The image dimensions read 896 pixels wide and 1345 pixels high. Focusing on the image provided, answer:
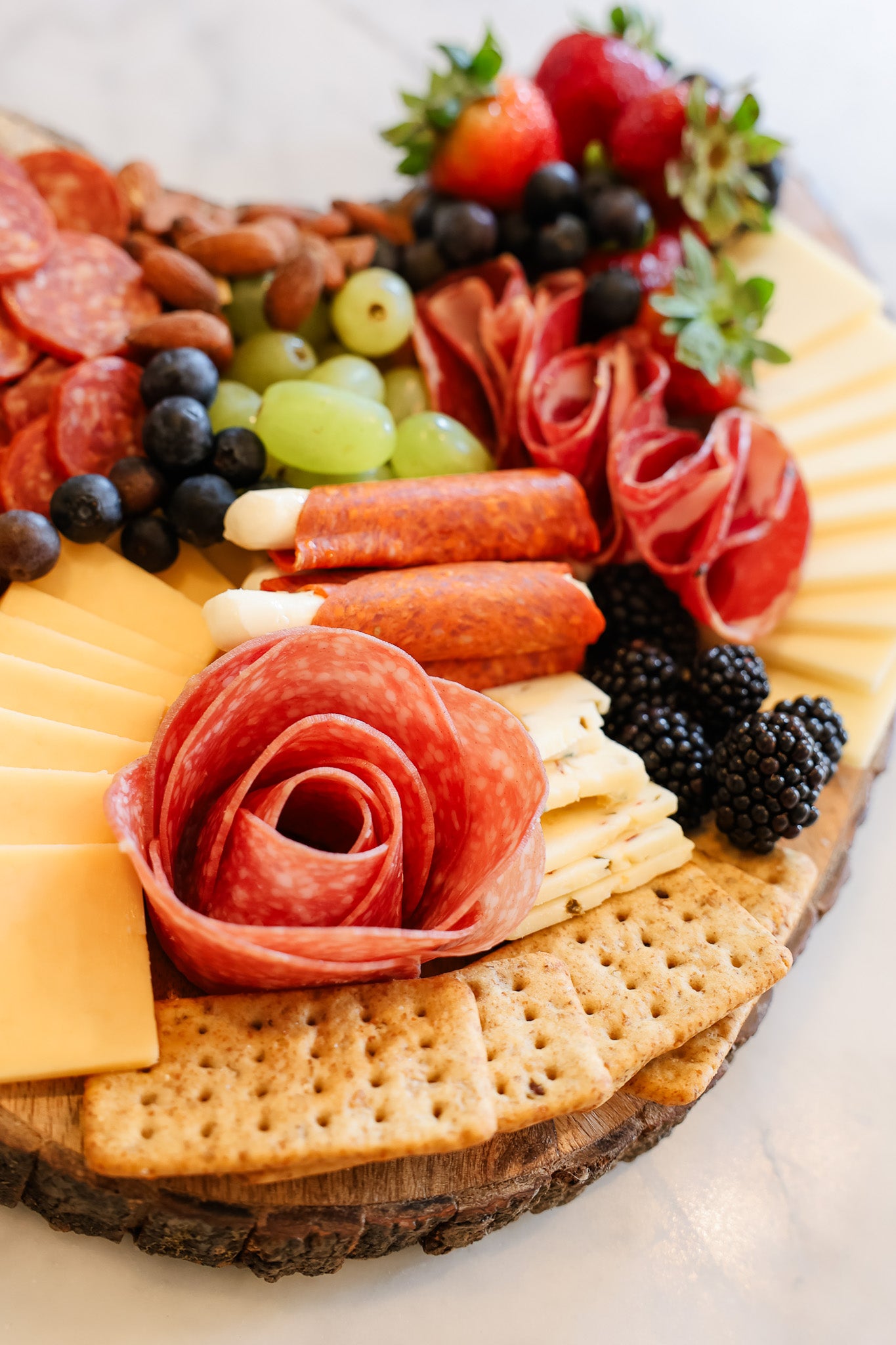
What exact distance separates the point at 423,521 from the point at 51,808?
2.06ft

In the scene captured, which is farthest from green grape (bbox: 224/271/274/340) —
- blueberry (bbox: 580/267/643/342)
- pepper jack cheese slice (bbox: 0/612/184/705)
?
pepper jack cheese slice (bbox: 0/612/184/705)

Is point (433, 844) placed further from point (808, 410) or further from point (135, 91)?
point (135, 91)

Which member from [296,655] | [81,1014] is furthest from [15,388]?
[81,1014]

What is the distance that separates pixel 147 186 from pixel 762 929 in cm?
154

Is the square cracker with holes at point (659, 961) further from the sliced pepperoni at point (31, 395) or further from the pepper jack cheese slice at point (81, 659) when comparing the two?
the sliced pepperoni at point (31, 395)

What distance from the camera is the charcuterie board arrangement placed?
1.05m

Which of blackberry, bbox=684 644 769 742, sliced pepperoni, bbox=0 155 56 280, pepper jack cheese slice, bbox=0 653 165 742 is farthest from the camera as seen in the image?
sliced pepperoni, bbox=0 155 56 280

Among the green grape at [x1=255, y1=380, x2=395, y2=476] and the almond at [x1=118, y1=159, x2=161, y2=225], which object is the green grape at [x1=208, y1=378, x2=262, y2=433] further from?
the almond at [x1=118, y1=159, x2=161, y2=225]

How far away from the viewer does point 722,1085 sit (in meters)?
1.41

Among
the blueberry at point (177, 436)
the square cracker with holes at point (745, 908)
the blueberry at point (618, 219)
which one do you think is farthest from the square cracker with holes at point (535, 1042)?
the blueberry at point (618, 219)

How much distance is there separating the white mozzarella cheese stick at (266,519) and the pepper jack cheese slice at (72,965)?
0.47 metres

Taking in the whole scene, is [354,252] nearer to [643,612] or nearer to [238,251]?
[238,251]

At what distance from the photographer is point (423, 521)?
4.76ft

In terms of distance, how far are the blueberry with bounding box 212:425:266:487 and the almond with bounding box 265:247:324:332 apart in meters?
0.28
